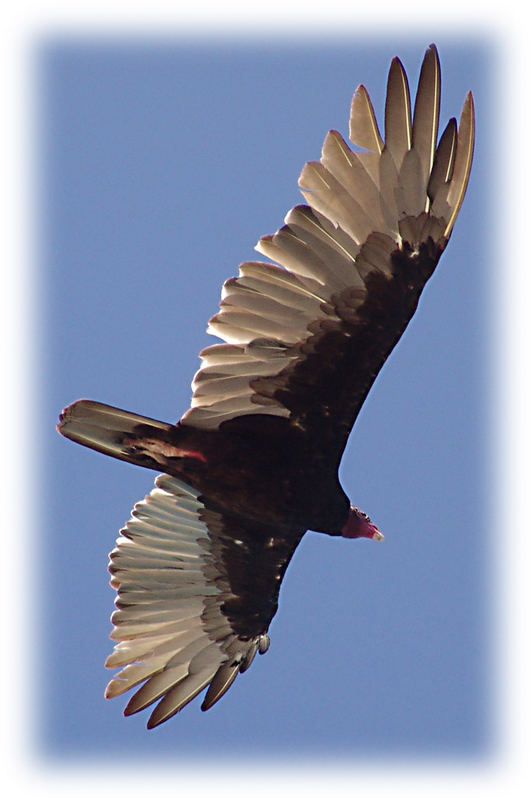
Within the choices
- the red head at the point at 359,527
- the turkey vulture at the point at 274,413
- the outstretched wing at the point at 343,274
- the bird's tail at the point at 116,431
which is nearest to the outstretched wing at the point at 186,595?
the turkey vulture at the point at 274,413

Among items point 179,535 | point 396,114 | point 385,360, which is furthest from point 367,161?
point 179,535

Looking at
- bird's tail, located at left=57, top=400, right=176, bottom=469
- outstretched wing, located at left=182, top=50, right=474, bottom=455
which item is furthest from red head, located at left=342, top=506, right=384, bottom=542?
bird's tail, located at left=57, top=400, right=176, bottom=469

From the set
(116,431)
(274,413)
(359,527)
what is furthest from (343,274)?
(359,527)

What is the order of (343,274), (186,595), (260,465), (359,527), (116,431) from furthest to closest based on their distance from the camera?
(186,595), (359,527), (260,465), (116,431), (343,274)

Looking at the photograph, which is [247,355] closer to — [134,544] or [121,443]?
[121,443]

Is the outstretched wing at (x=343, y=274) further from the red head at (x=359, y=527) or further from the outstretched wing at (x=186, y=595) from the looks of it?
the outstretched wing at (x=186, y=595)

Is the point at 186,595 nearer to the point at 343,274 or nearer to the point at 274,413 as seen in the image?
the point at 274,413
